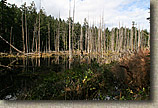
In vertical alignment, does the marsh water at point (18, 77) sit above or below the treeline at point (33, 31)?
below

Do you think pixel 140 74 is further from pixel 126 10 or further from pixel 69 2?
pixel 69 2

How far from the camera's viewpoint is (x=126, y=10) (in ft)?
7.23

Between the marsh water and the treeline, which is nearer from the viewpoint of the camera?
the marsh water

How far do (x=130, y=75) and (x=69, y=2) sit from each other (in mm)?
2167

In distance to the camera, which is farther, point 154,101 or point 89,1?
point 89,1

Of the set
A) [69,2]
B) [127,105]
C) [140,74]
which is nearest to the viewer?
[127,105]

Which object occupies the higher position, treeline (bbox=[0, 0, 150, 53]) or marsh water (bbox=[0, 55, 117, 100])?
treeline (bbox=[0, 0, 150, 53])

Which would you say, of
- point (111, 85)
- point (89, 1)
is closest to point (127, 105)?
point (111, 85)

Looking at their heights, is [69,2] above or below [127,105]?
above

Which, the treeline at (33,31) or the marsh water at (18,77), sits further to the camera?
the treeline at (33,31)

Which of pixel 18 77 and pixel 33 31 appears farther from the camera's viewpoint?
pixel 33 31

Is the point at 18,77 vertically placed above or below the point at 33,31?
below

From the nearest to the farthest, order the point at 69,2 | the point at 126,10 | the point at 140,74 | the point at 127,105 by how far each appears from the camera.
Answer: the point at 127,105 < the point at 140,74 < the point at 126,10 < the point at 69,2

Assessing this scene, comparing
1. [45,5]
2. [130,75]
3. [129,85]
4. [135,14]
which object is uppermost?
[45,5]
